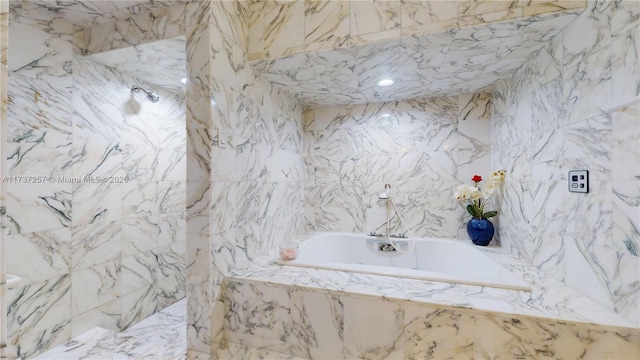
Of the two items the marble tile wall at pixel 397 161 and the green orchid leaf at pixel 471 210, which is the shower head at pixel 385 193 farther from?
the green orchid leaf at pixel 471 210

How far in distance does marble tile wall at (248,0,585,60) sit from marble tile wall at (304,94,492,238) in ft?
3.59

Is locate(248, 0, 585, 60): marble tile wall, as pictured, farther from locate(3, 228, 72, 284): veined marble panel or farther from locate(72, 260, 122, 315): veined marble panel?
locate(72, 260, 122, 315): veined marble panel

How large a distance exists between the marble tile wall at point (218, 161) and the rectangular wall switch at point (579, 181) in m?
1.83

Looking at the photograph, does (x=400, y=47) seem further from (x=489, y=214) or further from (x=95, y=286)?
(x=95, y=286)

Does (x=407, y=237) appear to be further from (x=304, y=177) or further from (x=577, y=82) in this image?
(x=577, y=82)

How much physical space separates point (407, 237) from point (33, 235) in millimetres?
2564

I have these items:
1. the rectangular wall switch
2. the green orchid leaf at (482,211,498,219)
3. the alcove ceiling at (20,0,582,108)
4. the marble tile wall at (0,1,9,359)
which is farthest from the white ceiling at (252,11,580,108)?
the marble tile wall at (0,1,9,359)

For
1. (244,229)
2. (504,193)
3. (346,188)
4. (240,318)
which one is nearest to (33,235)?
(244,229)

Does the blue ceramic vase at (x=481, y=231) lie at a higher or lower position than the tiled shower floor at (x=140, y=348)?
higher

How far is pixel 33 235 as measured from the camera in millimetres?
1392

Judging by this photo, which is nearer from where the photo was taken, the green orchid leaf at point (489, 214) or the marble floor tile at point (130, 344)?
the marble floor tile at point (130, 344)

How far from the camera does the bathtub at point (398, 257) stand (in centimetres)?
157

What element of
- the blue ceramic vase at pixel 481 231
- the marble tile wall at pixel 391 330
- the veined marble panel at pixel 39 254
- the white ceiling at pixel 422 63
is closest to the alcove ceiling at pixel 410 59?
the white ceiling at pixel 422 63

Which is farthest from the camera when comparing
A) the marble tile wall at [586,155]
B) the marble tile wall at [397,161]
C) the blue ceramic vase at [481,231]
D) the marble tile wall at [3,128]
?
the marble tile wall at [397,161]
